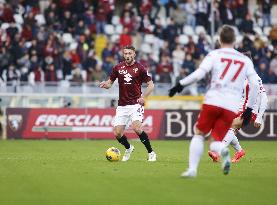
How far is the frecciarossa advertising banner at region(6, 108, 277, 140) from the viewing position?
91.7 ft

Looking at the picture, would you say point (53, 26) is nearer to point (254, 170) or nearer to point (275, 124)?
point (275, 124)

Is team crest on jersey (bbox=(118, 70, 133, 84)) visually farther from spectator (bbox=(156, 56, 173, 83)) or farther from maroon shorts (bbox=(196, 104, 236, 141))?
spectator (bbox=(156, 56, 173, 83))

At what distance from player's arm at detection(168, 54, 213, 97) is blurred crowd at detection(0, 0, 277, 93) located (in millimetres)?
16520

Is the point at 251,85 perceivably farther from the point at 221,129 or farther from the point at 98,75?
the point at 98,75

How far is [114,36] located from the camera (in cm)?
3241

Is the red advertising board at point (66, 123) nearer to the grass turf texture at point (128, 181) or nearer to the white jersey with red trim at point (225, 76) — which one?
the grass turf texture at point (128, 181)

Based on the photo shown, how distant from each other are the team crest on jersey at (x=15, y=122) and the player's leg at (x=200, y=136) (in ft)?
52.3

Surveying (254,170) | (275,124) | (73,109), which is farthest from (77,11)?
(254,170)

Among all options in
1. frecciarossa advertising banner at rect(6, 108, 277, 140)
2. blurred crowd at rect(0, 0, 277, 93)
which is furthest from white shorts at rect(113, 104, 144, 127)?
blurred crowd at rect(0, 0, 277, 93)

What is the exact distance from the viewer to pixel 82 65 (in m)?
30.6

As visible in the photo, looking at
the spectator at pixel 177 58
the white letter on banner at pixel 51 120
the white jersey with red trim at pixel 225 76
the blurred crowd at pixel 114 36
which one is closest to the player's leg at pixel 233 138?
the white jersey with red trim at pixel 225 76

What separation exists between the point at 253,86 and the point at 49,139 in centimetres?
1565

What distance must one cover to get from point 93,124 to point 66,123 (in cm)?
87

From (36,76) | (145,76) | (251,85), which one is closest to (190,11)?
(36,76)
